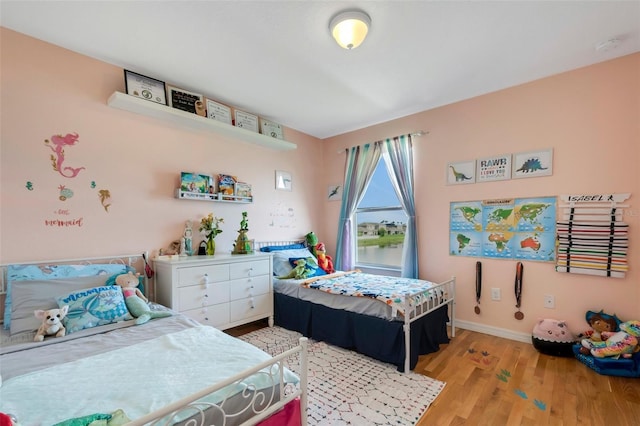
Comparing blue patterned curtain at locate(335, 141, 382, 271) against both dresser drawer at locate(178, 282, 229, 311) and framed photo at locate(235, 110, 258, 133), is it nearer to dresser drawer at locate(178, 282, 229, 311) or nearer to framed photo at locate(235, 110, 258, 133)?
framed photo at locate(235, 110, 258, 133)

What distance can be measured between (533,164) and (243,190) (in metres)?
3.14

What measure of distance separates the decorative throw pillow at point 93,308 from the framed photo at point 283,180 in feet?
7.68

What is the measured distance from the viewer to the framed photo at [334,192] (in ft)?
14.4

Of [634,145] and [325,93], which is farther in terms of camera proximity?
[325,93]

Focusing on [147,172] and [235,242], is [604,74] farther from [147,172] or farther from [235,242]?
[147,172]

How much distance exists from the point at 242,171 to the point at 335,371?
246cm

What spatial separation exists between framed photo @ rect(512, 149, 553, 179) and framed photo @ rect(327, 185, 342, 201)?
7.41 ft

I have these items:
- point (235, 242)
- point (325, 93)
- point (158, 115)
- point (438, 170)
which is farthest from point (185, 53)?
point (438, 170)

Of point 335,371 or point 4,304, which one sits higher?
point 4,304

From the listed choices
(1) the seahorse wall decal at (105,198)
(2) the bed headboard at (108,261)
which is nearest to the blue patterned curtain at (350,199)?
(2) the bed headboard at (108,261)

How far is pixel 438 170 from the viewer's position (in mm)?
3395

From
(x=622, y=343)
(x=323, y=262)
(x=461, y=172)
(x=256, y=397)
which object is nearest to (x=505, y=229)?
(x=461, y=172)

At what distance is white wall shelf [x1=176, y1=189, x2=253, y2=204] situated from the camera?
9.47 ft

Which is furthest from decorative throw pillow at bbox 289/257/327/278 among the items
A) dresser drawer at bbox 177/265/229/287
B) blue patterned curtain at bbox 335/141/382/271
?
dresser drawer at bbox 177/265/229/287
